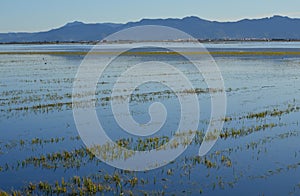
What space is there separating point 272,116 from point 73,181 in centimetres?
976

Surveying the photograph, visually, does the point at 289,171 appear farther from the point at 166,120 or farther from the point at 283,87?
the point at 283,87

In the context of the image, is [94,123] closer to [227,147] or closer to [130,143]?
[130,143]

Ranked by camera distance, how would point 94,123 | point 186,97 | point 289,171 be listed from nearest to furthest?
1. point 289,171
2. point 94,123
3. point 186,97

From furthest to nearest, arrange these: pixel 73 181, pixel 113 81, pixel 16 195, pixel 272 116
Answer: pixel 113 81 < pixel 272 116 < pixel 73 181 < pixel 16 195

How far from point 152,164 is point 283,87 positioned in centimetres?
1732

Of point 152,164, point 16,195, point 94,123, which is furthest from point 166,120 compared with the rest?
point 16,195

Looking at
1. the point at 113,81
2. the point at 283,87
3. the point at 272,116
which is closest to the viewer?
the point at 272,116

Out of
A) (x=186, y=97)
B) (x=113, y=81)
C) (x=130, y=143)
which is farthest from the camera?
(x=113, y=81)

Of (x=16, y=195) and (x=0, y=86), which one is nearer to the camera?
(x=16, y=195)

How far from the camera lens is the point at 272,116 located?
15.8 meters

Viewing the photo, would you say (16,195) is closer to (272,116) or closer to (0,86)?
(272,116)

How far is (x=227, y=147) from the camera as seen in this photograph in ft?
37.7

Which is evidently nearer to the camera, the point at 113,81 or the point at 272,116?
the point at 272,116

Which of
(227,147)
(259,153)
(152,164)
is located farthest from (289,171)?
(152,164)
